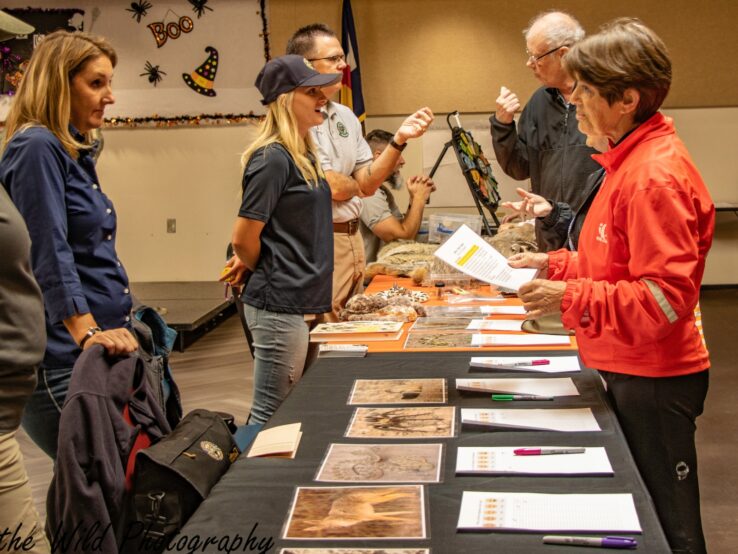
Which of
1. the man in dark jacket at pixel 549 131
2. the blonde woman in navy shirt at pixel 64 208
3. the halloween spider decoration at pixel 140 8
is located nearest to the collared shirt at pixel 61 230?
the blonde woman in navy shirt at pixel 64 208

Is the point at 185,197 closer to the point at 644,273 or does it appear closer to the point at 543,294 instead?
the point at 543,294

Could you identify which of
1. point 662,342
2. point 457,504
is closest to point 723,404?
point 662,342

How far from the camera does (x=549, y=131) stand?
317 cm

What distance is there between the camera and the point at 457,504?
1.34 metres

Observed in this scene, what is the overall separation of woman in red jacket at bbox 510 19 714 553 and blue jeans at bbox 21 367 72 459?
1.16m

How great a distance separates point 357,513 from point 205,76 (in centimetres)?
678

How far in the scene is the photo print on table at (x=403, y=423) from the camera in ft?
5.55

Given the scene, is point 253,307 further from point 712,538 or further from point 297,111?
point 712,538

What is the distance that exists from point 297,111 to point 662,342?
1.41 metres

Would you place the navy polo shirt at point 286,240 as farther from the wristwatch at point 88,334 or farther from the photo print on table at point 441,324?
the wristwatch at point 88,334

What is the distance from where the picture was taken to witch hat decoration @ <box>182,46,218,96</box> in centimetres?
748

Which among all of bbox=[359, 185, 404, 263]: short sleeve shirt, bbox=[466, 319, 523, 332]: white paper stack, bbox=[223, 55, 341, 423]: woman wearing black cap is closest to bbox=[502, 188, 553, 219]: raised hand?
bbox=[466, 319, 523, 332]: white paper stack

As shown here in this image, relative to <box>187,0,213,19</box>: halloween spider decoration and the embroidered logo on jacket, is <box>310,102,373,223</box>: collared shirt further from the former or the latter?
<box>187,0,213,19</box>: halloween spider decoration

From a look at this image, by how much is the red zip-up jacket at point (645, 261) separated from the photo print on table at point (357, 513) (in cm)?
55
